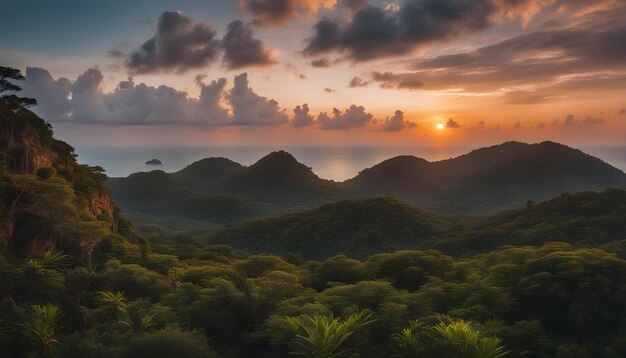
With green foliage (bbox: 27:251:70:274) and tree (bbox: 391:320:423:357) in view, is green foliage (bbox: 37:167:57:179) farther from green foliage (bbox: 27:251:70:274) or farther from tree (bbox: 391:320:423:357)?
tree (bbox: 391:320:423:357)

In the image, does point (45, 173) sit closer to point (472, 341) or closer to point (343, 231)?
point (472, 341)

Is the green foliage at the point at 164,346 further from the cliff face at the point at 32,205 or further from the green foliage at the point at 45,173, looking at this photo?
the green foliage at the point at 45,173

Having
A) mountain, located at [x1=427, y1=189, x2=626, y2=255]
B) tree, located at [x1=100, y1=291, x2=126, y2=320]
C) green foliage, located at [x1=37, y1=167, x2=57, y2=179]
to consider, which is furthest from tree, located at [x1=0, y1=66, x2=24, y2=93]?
mountain, located at [x1=427, y1=189, x2=626, y2=255]

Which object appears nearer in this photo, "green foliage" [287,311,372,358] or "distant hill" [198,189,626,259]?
"green foliage" [287,311,372,358]

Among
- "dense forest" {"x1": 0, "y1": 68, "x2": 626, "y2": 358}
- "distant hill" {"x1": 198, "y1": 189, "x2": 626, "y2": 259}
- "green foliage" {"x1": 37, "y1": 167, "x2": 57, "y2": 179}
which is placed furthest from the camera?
"distant hill" {"x1": 198, "y1": 189, "x2": 626, "y2": 259}

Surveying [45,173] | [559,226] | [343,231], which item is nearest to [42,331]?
[45,173]

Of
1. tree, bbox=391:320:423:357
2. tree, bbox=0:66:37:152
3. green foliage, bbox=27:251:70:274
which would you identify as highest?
tree, bbox=0:66:37:152
